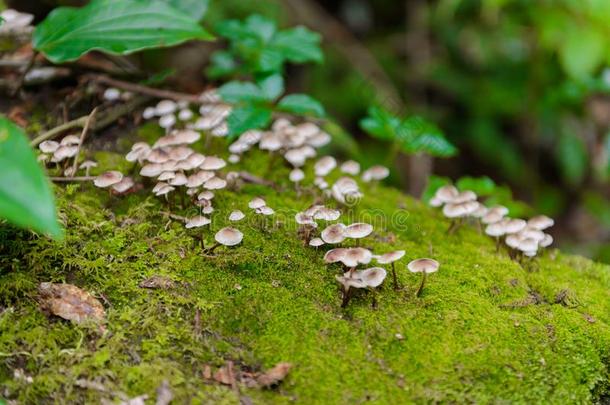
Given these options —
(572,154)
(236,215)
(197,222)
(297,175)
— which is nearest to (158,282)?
(197,222)

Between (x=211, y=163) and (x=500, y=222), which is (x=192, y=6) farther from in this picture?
(x=500, y=222)

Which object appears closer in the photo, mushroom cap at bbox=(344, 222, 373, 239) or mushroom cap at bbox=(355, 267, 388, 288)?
mushroom cap at bbox=(355, 267, 388, 288)

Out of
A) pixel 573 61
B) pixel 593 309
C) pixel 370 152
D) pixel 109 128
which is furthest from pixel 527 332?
pixel 370 152

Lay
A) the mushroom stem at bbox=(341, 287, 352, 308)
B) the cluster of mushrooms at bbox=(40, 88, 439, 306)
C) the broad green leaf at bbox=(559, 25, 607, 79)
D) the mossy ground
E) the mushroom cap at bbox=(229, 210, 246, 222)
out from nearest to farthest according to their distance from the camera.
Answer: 1. the mossy ground
2. the mushroom stem at bbox=(341, 287, 352, 308)
3. the cluster of mushrooms at bbox=(40, 88, 439, 306)
4. the mushroom cap at bbox=(229, 210, 246, 222)
5. the broad green leaf at bbox=(559, 25, 607, 79)

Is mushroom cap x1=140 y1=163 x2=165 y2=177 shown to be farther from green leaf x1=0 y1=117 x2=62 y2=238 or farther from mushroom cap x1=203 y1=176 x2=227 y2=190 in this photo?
green leaf x1=0 y1=117 x2=62 y2=238

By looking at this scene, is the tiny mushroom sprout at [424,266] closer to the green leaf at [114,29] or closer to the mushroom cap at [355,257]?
the mushroom cap at [355,257]

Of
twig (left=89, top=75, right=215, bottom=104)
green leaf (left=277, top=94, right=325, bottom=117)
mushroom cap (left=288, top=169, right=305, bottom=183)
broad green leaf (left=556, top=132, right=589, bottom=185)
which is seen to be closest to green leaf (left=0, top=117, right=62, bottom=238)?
mushroom cap (left=288, top=169, right=305, bottom=183)
